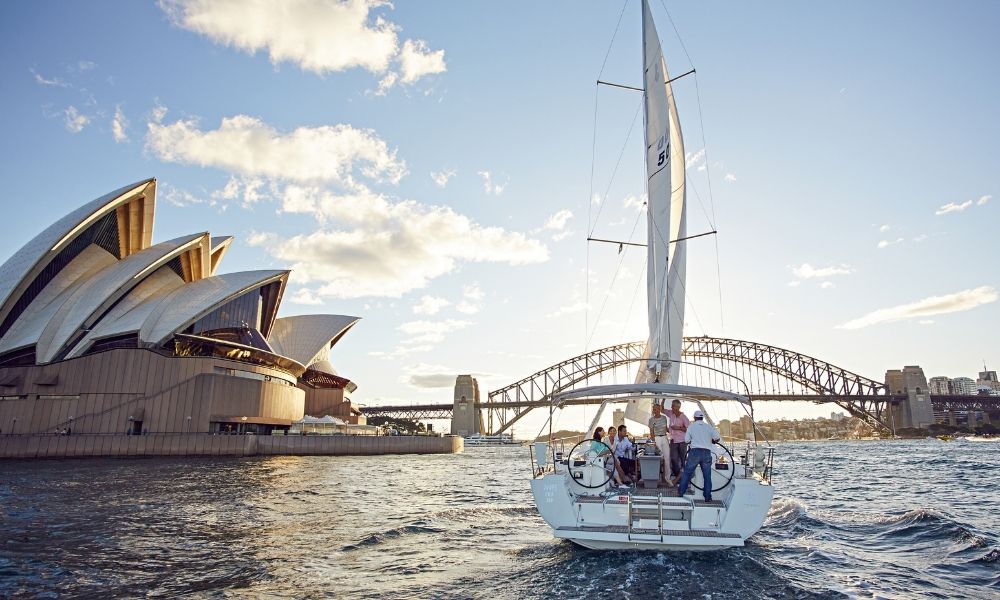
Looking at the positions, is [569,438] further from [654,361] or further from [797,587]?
[797,587]

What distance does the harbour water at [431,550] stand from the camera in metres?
8.30

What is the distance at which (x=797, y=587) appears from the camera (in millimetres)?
8320

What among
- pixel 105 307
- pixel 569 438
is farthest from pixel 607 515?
pixel 105 307

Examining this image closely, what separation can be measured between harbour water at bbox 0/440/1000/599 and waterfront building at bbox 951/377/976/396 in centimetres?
20246

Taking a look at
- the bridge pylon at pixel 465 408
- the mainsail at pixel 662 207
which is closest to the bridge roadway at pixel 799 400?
the bridge pylon at pixel 465 408

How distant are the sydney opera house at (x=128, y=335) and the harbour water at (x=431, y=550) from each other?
28966 millimetres

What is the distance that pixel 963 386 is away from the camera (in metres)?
192

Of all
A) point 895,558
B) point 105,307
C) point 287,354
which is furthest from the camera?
point 287,354

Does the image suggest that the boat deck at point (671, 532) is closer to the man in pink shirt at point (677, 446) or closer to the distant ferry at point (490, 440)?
the man in pink shirt at point (677, 446)

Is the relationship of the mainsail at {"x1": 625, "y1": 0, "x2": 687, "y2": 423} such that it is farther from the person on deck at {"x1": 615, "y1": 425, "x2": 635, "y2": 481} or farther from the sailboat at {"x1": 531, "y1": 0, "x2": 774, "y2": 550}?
the person on deck at {"x1": 615, "y1": 425, "x2": 635, "y2": 481}

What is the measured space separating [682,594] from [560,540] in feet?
13.5

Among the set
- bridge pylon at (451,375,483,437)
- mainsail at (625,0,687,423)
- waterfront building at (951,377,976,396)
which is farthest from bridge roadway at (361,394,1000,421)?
mainsail at (625,0,687,423)

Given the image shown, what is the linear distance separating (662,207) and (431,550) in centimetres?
1164

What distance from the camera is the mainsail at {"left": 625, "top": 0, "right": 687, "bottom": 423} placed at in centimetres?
1644
